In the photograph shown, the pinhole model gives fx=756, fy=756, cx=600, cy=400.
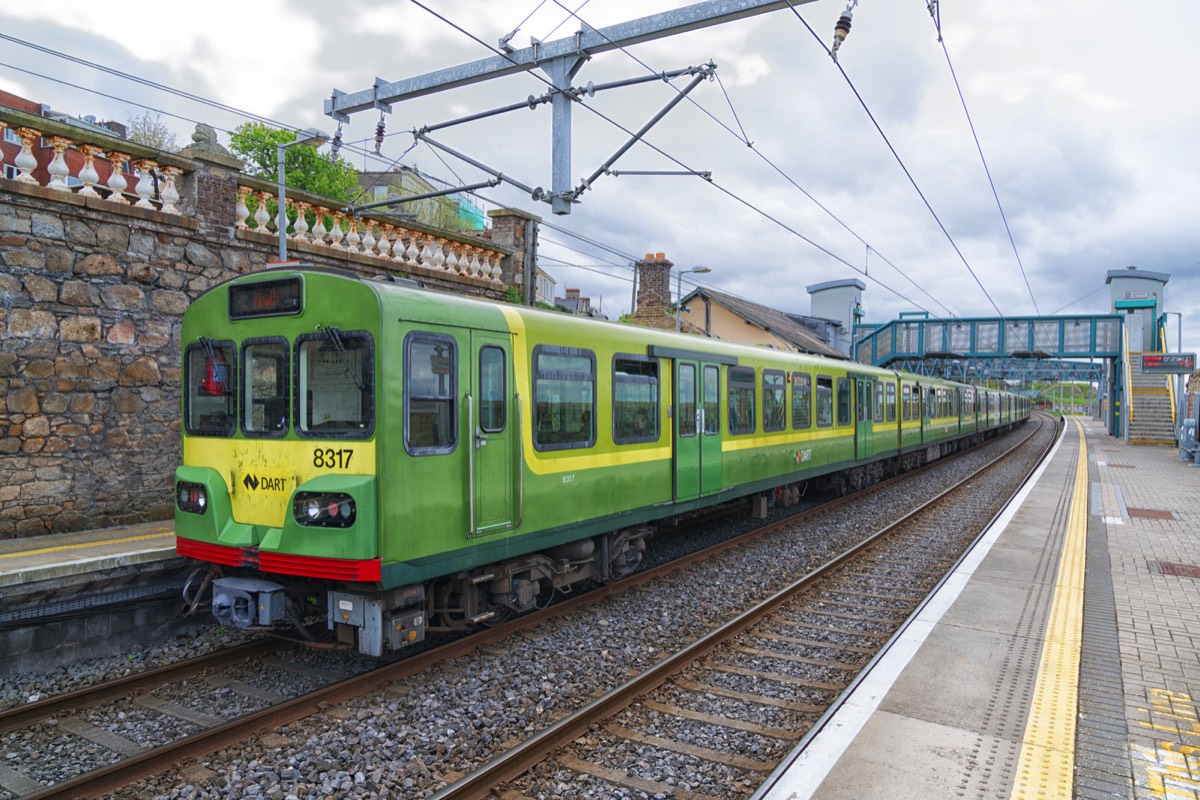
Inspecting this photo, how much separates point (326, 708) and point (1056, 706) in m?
4.77

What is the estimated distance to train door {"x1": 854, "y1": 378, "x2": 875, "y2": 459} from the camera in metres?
15.5

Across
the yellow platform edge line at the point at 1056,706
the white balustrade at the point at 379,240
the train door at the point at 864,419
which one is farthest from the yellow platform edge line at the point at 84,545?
the train door at the point at 864,419

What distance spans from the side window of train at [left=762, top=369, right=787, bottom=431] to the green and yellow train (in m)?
3.55

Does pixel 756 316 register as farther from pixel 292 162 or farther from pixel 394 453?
pixel 394 453

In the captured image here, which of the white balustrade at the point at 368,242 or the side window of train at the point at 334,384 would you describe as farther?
the white balustrade at the point at 368,242

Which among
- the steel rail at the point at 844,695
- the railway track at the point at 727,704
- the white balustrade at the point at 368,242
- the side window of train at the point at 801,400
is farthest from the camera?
the side window of train at the point at 801,400

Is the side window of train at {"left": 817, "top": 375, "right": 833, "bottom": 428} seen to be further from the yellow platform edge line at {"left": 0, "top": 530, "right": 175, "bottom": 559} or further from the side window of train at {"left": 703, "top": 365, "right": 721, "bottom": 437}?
the yellow platform edge line at {"left": 0, "top": 530, "right": 175, "bottom": 559}

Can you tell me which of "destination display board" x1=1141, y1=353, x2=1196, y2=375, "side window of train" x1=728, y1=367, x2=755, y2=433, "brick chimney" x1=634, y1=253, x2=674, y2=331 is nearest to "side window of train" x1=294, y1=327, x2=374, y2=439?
"side window of train" x1=728, y1=367, x2=755, y2=433

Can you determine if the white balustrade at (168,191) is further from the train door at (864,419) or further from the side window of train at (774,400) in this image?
the train door at (864,419)

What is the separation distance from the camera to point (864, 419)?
15.9 m

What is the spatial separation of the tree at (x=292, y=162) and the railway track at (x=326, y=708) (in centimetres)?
2639

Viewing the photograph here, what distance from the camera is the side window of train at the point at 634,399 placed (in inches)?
304

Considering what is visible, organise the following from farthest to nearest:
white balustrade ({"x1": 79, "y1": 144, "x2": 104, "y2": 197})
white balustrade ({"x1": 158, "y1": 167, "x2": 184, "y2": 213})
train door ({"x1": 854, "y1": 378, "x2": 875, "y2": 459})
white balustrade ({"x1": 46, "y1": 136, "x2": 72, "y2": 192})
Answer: train door ({"x1": 854, "y1": 378, "x2": 875, "y2": 459}), white balustrade ({"x1": 158, "y1": 167, "x2": 184, "y2": 213}), white balustrade ({"x1": 79, "y1": 144, "x2": 104, "y2": 197}), white balustrade ({"x1": 46, "y1": 136, "x2": 72, "y2": 192})

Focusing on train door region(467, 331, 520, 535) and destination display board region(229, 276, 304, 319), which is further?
train door region(467, 331, 520, 535)
